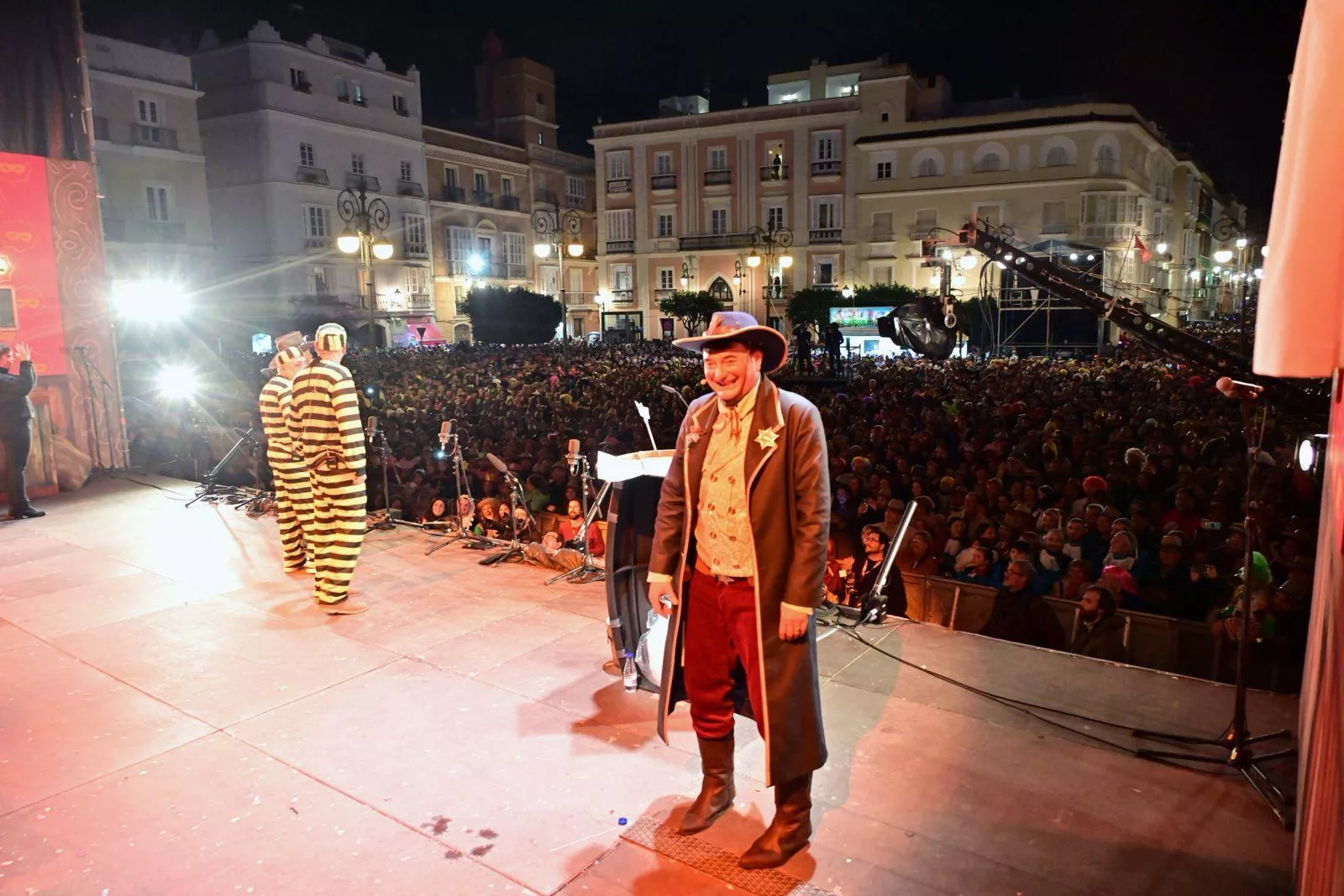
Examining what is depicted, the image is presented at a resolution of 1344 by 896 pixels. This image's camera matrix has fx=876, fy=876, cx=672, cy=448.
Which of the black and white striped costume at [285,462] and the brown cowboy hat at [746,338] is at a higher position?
the brown cowboy hat at [746,338]

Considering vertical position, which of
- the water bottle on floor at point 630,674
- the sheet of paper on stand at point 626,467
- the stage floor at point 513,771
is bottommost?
the stage floor at point 513,771

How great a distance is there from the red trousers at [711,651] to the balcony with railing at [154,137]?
36.0m

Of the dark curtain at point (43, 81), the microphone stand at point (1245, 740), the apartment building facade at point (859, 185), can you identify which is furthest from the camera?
the apartment building facade at point (859, 185)

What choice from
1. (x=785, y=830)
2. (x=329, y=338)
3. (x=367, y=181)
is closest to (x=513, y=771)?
(x=785, y=830)

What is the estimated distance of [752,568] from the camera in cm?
294

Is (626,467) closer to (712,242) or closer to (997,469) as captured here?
(997,469)

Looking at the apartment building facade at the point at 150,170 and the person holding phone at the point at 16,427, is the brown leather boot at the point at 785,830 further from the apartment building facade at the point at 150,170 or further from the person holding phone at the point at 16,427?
the apartment building facade at the point at 150,170

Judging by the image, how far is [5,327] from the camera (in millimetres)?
8969

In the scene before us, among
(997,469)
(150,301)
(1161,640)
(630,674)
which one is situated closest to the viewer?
(630,674)

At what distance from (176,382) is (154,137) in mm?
18395

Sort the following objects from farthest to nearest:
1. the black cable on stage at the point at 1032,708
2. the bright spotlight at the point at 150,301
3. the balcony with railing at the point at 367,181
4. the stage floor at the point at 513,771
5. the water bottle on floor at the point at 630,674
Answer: the balcony with railing at the point at 367,181
the bright spotlight at the point at 150,301
the water bottle on floor at the point at 630,674
the black cable on stage at the point at 1032,708
the stage floor at the point at 513,771

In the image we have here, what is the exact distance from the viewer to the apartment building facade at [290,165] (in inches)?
1405

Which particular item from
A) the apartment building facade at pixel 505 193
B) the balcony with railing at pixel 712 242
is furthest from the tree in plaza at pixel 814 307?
the apartment building facade at pixel 505 193

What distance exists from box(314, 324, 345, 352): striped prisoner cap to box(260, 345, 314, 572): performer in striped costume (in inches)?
19.8
